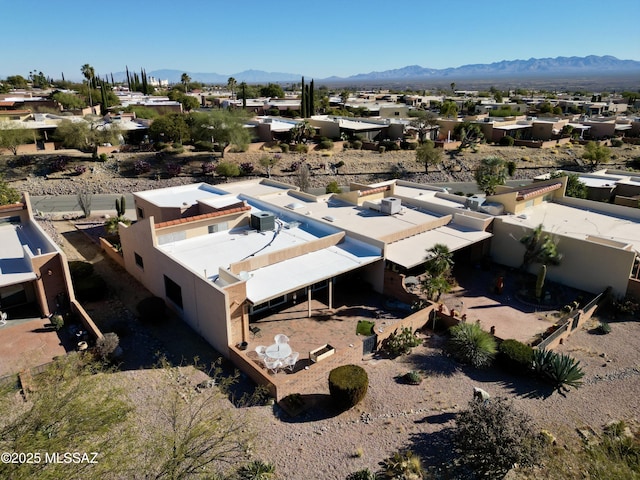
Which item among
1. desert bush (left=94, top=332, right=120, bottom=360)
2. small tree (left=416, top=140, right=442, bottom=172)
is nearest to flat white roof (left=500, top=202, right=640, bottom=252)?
desert bush (left=94, top=332, right=120, bottom=360)

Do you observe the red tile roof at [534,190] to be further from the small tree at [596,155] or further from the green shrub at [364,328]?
the small tree at [596,155]

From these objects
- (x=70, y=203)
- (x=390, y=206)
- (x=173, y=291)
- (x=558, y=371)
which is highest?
(x=390, y=206)

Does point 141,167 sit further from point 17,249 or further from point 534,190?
point 534,190

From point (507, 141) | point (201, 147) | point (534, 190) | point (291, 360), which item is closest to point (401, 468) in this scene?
point (291, 360)

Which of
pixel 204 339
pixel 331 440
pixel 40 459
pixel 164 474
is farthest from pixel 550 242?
pixel 40 459

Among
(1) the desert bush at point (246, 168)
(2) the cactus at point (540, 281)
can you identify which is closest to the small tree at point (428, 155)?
(1) the desert bush at point (246, 168)
